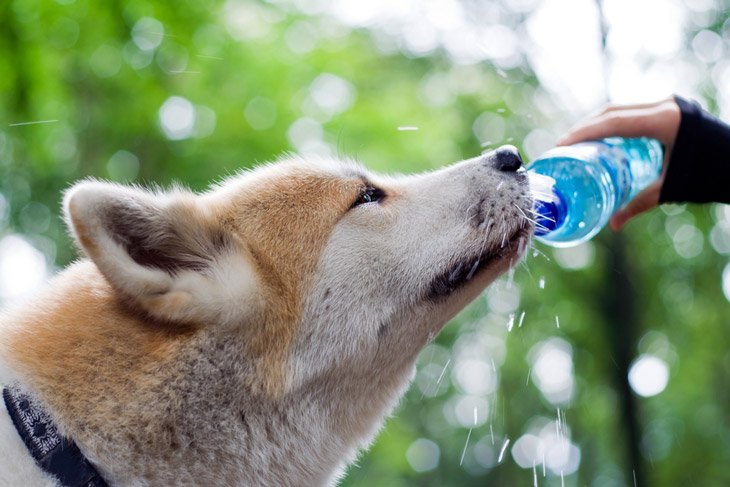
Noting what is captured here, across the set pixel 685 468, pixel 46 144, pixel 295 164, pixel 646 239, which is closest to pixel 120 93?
pixel 46 144

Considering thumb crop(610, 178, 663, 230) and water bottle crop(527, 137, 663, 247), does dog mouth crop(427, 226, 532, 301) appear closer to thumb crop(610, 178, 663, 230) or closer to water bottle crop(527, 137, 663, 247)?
water bottle crop(527, 137, 663, 247)

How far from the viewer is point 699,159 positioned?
173 inches

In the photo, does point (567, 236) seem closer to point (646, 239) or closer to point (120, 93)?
point (120, 93)

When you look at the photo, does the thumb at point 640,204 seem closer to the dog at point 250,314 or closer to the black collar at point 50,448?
the dog at point 250,314

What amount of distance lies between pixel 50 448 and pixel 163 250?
91 cm

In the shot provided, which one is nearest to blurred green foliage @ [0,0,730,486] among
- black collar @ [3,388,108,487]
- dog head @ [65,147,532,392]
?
dog head @ [65,147,532,392]

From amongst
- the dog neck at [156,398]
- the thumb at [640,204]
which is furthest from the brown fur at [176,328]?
the thumb at [640,204]

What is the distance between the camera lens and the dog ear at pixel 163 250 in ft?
9.34

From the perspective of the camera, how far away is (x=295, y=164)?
153 inches

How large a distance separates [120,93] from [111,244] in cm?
904

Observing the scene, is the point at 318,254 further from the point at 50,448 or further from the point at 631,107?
the point at 631,107

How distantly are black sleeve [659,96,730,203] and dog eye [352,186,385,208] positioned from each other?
5.55 ft

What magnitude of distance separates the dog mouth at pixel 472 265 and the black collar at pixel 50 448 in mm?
1563

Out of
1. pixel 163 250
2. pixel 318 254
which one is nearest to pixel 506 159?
pixel 318 254
